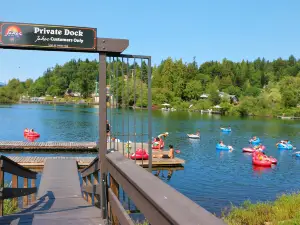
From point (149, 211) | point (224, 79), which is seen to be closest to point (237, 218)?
point (149, 211)

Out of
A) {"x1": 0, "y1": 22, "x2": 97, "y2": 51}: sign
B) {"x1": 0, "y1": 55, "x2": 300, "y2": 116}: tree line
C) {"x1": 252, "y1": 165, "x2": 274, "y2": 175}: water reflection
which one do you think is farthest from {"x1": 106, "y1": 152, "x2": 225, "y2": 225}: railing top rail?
{"x1": 0, "y1": 55, "x2": 300, "y2": 116}: tree line

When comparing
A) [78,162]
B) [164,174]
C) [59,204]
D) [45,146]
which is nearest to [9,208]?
[59,204]

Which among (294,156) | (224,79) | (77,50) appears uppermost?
(224,79)

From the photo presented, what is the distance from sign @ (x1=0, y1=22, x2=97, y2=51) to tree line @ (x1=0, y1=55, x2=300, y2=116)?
178ft

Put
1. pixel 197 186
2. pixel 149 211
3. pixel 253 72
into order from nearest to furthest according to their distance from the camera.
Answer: pixel 149 211 → pixel 197 186 → pixel 253 72

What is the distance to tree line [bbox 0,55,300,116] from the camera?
87625mm

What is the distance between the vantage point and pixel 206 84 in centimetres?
12650

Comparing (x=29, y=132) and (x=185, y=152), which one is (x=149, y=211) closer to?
(x=185, y=152)

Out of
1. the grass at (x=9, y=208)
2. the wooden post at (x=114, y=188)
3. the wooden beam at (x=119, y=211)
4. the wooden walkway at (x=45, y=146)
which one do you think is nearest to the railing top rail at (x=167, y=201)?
the wooden beam at (x=119, y=211)

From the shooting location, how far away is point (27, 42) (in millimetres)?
4398

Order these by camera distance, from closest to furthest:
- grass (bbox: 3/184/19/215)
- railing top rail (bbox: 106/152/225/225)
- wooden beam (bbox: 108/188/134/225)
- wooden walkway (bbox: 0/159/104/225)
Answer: railing top rail (bbox: 106/152/225/225)
wooden beam (bbox: 108/188/134/225)
wooden walkway (bbox: 0/159/104/225)
grass (bbox: 3/184/19/215)

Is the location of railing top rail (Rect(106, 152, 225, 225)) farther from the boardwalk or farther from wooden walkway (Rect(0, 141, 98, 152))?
wooden walkway (Rect(0, 141, 98, 152))

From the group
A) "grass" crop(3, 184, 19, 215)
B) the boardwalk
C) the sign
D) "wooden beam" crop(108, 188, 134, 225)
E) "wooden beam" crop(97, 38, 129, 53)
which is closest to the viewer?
"wooden beam" crop(108, 188, 134, 225)

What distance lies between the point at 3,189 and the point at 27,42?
2092mm
